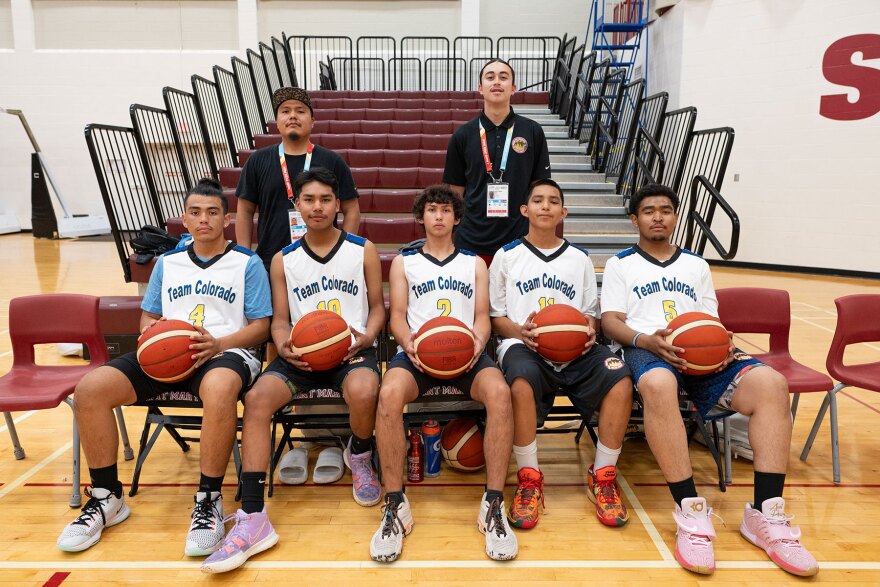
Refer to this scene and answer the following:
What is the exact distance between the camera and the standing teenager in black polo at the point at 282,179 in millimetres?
2680

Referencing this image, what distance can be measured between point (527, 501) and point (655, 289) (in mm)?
990

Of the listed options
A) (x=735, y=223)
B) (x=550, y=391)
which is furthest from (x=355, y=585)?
(x=735, y=223)

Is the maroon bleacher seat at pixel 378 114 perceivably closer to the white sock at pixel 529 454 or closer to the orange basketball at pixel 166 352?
the orange basketball at pixel 166 352

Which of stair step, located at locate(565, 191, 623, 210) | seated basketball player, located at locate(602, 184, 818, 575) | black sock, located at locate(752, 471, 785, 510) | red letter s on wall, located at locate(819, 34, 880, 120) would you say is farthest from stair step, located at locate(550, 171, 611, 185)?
black sock, located at locate(752, 471, 785, 510)

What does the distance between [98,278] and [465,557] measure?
21.3 feet

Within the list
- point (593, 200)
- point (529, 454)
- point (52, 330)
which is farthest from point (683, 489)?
point (593, 200)

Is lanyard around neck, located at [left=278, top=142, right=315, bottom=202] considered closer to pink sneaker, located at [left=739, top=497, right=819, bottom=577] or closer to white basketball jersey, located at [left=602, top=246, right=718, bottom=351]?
white basketball jersey, located at [left=602, top=246, right=718, bottom=351]

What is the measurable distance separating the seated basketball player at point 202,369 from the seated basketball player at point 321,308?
8 centimetres

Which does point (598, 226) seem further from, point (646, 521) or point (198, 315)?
point (198, 315)

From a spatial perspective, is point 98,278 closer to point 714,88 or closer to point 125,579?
point 125,579

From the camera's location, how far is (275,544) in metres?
2.04

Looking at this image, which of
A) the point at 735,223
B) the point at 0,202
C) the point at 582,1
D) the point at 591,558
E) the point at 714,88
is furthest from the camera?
the point at 0,202

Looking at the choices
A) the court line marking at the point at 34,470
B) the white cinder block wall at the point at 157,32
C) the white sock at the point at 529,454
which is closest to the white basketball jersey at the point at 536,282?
the white sock at the point at 529,454

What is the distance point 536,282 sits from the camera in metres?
2.44
